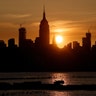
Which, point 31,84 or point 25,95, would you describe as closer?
point 25,95

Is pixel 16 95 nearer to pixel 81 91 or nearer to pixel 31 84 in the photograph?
pixel 81 91

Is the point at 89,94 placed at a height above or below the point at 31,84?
below

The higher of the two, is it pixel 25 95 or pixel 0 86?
pixel 0 86

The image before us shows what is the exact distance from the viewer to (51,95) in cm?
11969

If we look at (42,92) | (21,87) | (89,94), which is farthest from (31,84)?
(89,94)

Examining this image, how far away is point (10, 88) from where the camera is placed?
13675 cm

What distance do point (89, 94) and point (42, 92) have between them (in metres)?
11.1

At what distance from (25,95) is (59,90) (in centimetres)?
1571

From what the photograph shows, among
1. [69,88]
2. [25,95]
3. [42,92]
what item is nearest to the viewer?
[25,95]

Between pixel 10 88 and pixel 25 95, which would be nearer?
pixel 25 95

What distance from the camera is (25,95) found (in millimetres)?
117625

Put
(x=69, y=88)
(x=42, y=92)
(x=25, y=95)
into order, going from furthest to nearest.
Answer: (x=69, y=88)
(x=42, y=92)
(x=25, y=95)

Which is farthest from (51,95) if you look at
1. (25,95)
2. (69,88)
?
(69,88)

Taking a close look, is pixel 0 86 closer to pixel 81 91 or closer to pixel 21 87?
pixel 21 87
